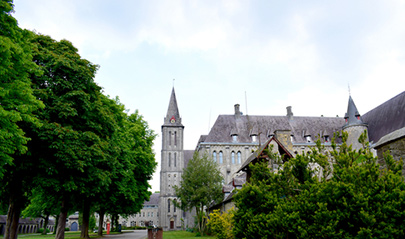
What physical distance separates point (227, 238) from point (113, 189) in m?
9.71

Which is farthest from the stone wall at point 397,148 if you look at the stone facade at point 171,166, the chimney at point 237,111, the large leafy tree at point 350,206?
the stone facade at point 171,166

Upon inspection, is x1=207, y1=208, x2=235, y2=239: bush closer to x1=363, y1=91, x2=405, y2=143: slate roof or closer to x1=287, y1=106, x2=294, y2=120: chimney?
x1=363, y1=91, x2=405, y2=143: slate roof

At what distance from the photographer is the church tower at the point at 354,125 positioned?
4262cm

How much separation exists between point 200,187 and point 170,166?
95.8ft

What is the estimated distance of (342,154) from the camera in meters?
8.63

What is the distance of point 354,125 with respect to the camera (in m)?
43.0

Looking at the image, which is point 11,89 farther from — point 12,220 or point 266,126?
point 266,126

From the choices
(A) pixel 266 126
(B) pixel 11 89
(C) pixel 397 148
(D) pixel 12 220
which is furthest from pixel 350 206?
(A) pixel 266 126

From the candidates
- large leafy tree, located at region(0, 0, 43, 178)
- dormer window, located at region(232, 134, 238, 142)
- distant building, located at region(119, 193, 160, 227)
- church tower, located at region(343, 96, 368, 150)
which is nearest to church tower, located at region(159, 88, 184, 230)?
dormer window, located at region(232, 134, 238, 142)

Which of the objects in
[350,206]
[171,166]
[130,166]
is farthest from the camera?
[171,166]

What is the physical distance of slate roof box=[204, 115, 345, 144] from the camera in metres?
49.7

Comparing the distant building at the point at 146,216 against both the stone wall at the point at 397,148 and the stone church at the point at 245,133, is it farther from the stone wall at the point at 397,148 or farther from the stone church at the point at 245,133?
the stone wall at the point at 397,148

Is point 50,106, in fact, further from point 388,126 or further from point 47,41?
point 388,126

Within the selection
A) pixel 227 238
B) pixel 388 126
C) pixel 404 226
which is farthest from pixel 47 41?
pixel 388 126
